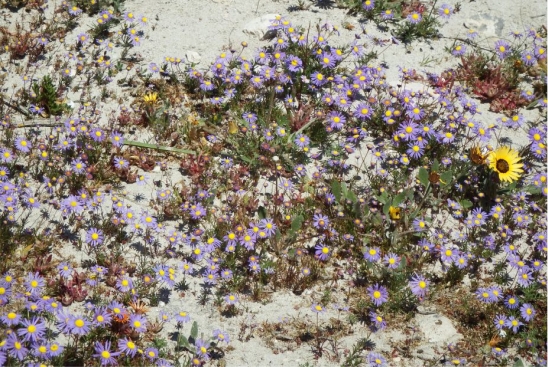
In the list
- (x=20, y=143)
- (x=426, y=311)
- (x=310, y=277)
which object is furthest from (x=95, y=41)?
(x=426, y=311)

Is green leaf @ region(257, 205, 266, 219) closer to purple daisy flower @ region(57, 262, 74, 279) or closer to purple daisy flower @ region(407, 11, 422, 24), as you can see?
purple daisy flower @ region(57, 262, 74, 279)

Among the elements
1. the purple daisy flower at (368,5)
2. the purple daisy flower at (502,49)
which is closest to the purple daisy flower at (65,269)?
the purple daisy flower at (368,5)

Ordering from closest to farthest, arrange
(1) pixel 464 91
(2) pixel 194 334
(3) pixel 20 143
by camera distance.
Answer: (2) pixel 194 334, (3) pixel 20 143, (1) pixel 464 91

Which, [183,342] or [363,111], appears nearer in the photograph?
[183,342]

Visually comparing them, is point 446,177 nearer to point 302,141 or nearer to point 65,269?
point 302,141

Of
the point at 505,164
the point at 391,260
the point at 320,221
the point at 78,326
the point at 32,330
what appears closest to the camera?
the point at 32,330

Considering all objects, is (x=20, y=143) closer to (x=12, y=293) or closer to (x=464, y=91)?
(x=12, y=293)

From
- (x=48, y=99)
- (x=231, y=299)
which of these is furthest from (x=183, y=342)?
(x=48, y=99)
